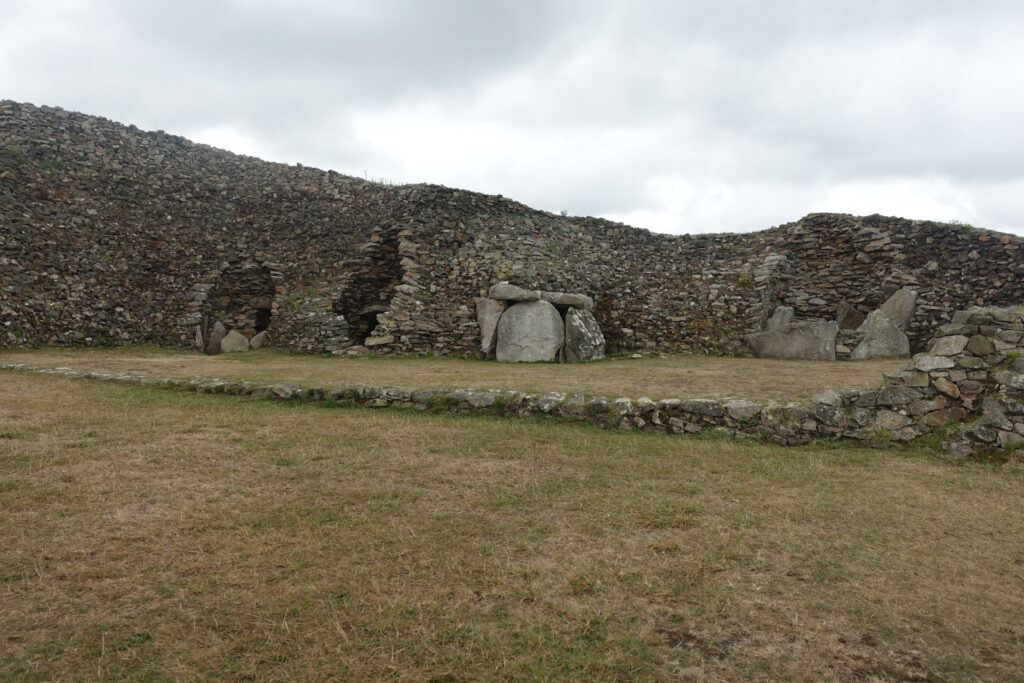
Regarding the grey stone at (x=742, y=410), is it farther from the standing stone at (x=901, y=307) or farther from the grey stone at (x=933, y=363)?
the standing stone at (x=901, y=307)

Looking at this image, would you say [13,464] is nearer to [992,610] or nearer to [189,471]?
[189,471]

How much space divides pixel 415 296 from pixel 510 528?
586 inches

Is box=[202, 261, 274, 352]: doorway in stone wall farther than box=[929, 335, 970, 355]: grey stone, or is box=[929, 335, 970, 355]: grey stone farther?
box=[202, 261, 274, 352]: doorway in stone wall

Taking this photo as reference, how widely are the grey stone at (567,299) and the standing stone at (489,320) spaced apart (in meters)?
1.42

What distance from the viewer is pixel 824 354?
1614 cm

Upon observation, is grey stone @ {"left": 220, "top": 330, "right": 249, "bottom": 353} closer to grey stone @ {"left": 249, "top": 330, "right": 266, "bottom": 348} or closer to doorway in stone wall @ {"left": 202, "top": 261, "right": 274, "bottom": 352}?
doorway in stone wall @ {"left": 202, "top": 261, "right": 274, "bottom": 352}

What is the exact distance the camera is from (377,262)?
20.7 meters

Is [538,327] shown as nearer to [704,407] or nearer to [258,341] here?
[704,407]

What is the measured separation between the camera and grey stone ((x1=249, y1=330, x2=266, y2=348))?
65.5 ft

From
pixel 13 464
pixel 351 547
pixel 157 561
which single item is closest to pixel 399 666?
pixel 351 547

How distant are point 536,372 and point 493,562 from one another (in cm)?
936

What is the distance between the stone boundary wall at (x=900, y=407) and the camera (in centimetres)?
704

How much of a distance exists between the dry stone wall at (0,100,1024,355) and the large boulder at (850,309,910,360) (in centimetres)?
102

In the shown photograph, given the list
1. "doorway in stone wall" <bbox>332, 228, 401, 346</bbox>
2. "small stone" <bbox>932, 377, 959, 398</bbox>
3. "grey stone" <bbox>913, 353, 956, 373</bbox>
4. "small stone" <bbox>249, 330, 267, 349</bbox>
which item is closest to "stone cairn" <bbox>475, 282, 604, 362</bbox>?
"doorway in stone wall" <bbox>332, 228, 401, 346</bbox>
